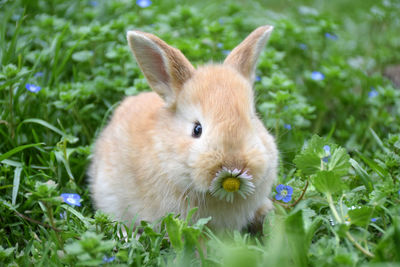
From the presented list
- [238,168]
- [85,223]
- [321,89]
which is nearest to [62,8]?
[321,89]

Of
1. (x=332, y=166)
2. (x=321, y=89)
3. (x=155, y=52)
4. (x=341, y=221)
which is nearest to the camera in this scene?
(x=341, y=221)

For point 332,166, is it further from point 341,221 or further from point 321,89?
point 321,89

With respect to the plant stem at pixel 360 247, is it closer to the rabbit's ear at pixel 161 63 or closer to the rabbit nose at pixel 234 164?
the rabbit nose at pixel 234 164

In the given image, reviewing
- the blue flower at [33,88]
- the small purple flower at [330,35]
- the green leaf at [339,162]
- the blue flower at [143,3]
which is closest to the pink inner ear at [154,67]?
the blue flower at [33,88]

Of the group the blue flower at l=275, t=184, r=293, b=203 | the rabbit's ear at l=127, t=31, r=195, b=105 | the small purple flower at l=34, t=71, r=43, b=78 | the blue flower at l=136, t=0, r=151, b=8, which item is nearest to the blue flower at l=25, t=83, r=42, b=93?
the small purple flower at l=34, t=71, r=43, b=78

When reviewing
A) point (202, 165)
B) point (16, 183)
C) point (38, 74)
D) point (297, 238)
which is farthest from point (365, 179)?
point (38, 74)

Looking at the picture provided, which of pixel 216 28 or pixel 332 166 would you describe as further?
pixel 216 28
